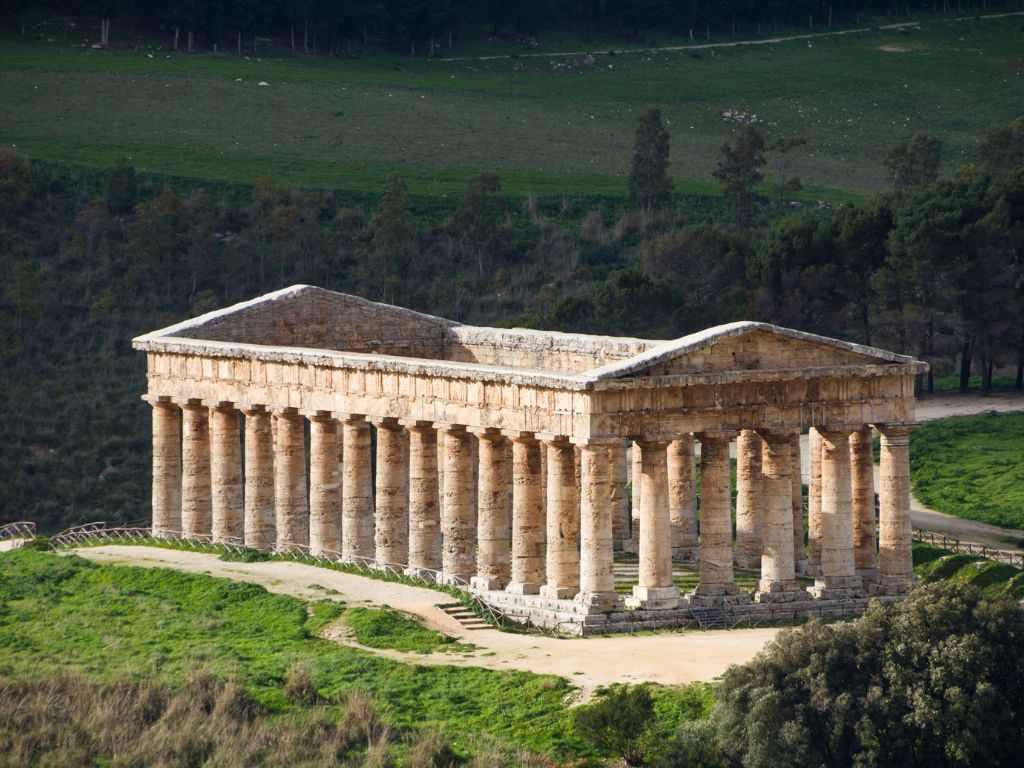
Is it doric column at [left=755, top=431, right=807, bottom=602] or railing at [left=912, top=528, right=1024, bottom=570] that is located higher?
doric column at [left=755, top=431, right=807, bottom=602]

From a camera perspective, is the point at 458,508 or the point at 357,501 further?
the point at 357,501

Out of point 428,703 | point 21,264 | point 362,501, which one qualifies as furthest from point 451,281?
point 428,703

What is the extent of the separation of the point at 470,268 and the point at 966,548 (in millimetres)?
55372

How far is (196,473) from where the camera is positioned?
92125mm

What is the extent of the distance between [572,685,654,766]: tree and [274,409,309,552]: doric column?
1018 inches

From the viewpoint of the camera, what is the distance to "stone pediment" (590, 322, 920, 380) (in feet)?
245

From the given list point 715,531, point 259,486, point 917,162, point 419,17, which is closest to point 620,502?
point 259,486

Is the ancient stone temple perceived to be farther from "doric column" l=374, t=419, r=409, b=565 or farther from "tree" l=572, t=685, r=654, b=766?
"tree" l=572, t=685, r=654, b=766

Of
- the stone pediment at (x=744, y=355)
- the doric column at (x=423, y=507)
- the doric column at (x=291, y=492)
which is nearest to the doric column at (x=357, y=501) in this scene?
the doric column at (x=423, y=507)

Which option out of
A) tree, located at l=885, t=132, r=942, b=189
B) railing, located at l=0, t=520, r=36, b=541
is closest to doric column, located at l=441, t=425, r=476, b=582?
railing, located at l=0, t=520, r=36, b=541

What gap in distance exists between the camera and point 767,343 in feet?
252

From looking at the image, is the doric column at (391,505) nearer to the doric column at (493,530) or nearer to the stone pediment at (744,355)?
the doric column at (493,530)

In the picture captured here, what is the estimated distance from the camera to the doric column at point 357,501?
8569cm

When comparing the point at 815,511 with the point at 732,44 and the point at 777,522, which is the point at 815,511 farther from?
the point at 732,44
